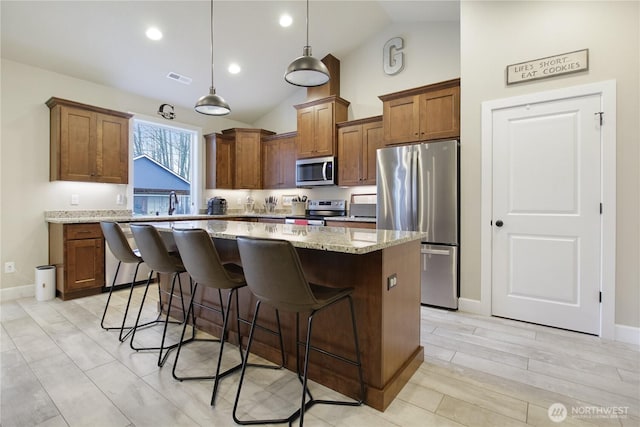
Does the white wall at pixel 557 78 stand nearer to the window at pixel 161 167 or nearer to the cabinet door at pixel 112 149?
the cabinet door at pixel 112 149

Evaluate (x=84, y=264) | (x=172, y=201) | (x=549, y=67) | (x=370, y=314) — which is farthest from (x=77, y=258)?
(x=549, y=67)

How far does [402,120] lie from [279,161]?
2.56m

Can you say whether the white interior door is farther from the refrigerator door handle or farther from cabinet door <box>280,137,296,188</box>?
cabinet door <box>280,137,296,188</box>

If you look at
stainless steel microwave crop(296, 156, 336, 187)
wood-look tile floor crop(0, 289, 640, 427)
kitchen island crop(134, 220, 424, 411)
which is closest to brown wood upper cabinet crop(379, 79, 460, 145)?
stainless steel microwave crop(296, 156, 336, 187)

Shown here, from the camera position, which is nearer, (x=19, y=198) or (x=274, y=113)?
(x=19, y=198)

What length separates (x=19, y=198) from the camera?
369cm

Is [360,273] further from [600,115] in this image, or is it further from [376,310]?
[600,115]

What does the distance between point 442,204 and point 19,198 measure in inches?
190

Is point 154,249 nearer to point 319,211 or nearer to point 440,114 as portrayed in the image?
point 440,114

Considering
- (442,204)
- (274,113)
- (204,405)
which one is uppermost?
(274,113)

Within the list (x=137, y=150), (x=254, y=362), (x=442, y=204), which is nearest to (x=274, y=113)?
(x=137, y=150)

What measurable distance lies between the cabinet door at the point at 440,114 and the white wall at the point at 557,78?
0.17 metres

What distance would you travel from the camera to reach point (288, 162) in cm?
557

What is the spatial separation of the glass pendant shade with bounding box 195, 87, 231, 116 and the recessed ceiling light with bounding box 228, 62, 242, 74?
189 centimetres
